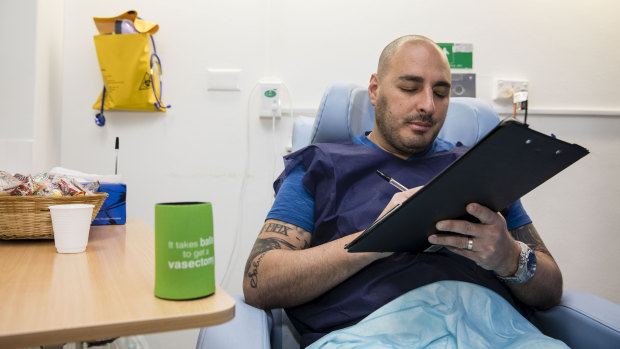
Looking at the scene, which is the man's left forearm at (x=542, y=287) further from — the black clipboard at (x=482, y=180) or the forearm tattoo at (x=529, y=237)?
the black clipboard at (x=482, y=180)

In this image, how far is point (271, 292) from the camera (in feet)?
3.19

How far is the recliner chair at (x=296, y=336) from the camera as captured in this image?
781 millimetres

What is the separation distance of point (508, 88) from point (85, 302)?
1880mm

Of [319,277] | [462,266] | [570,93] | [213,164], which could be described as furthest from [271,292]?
[570,93]

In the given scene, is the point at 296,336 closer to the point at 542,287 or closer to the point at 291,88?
the point at 542,287

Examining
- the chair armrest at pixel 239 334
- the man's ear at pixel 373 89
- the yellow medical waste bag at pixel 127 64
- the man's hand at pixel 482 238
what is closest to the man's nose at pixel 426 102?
the man's ear at pixel 373 89

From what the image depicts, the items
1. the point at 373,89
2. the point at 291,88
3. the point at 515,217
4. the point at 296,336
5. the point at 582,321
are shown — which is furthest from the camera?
the point at 291,88

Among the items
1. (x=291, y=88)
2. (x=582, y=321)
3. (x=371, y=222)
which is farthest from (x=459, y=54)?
(x=582, y=321)

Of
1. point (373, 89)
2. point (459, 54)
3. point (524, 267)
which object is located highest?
point (459, 54)

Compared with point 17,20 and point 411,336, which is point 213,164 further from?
point 411,336

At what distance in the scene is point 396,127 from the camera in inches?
48.3

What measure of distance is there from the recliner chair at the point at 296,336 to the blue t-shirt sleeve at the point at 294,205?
0.21 m

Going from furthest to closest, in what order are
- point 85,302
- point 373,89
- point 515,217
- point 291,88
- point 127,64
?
point 291,88 → point 127,64 → point 373,89 → point 515,217 → point 85,302

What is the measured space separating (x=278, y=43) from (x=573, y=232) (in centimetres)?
156
